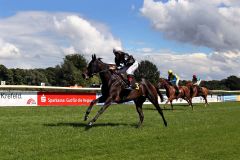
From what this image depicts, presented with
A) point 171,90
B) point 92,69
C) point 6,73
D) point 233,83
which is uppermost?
point 6,73

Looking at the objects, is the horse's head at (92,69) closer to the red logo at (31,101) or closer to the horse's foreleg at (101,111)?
the horse's foreleg at (101,111)

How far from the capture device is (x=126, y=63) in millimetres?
15008

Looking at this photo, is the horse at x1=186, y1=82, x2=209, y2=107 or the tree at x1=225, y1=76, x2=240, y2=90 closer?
the horse at x1=186, y1=82, x2=209, y2=107

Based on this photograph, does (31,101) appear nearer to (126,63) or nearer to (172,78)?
(172,78)

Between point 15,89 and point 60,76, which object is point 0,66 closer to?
point 60,76

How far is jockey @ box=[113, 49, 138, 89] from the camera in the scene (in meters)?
14.8

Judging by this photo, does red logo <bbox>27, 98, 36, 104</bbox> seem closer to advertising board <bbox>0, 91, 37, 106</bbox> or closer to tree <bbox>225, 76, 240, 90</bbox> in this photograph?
advertising board <bbox>0, 91, 37, 106</bbox>

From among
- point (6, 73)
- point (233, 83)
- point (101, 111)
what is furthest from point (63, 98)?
point (233, 83)

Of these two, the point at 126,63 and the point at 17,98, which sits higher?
the point at 126,63

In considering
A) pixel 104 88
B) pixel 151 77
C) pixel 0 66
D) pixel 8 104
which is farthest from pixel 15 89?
pixel 0 66

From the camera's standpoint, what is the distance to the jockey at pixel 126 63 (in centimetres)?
→ 1477

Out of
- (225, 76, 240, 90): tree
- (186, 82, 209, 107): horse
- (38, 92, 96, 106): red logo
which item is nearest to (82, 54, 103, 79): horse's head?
(38, 92, 96, 106): red logo

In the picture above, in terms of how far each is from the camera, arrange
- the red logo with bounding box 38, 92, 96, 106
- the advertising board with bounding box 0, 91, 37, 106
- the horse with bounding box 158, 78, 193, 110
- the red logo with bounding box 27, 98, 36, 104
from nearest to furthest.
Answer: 1. the horse with bounding box 158, 78, 193, 110
2. the advertising board with bounding box 0, 91, 37, 106
3. the red logo with bounding box 27, 98, 36, 104
4. the red logo with bounding box 38, 92, 96, 106

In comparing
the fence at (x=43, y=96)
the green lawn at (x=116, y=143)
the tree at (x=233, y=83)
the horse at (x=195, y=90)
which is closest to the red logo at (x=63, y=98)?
the fence at (x=43, y=96)
